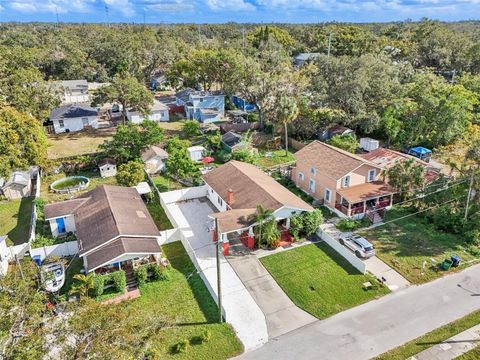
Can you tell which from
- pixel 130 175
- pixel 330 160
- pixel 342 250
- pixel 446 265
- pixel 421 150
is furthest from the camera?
pixel 421 150

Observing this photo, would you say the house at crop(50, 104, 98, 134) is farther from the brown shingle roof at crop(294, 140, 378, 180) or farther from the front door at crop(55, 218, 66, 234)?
the brown shingle roof at crop(294, 140, 378, 180)

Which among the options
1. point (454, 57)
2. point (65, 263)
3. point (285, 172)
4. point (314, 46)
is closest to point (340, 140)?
point (285, 172)

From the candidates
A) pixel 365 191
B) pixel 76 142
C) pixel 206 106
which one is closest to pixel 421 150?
pixel 365 191

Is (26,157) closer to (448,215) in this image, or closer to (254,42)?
(448,215)

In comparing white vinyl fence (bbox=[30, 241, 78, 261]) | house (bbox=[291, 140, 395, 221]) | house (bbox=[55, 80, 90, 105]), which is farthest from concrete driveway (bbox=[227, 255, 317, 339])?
house (bbox=[55, 80, 90, 105])

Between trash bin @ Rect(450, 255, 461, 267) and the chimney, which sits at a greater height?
the chimney

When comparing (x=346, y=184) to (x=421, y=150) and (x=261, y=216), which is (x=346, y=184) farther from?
(x=421, y=150)

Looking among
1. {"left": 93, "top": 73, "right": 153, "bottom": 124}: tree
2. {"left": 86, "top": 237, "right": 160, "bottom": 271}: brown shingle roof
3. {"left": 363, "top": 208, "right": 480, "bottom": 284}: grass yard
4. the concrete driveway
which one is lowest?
the concrete driveway

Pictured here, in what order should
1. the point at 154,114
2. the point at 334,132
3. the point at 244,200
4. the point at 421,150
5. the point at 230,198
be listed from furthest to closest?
the point at 154,114 → the point at 334,132 → the point at 421,150 → the point at 230,198 → the point at 244,200
